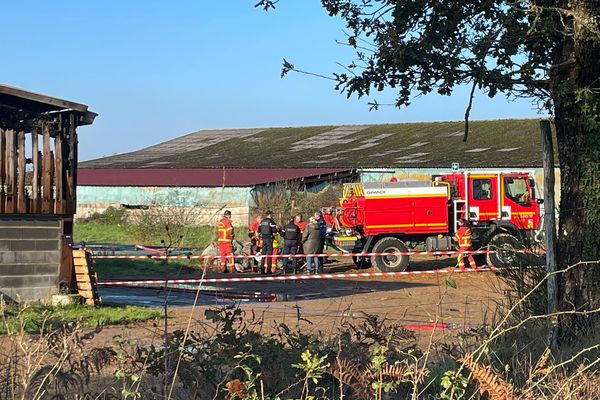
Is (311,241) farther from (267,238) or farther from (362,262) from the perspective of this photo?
(362,262)

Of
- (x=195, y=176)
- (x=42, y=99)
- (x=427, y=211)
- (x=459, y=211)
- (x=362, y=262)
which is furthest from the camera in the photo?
(x=195, y=176)

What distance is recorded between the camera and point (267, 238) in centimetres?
2431

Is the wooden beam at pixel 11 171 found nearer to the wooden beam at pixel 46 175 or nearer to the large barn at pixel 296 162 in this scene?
the wooden beam at pixel 46 175

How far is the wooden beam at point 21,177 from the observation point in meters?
14.5

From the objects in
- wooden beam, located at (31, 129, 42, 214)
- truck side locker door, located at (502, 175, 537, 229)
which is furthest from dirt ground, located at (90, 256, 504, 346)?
truck side locker door, located at (502, 175, 537, 229)

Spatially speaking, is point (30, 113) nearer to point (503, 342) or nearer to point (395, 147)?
point (503, 342)

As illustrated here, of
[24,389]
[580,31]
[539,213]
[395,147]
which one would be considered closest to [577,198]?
[580,31]

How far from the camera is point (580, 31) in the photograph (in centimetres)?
798

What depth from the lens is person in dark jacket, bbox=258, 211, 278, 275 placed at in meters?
24.1

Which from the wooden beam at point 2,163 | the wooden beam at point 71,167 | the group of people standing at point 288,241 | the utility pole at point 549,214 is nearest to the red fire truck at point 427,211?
the group of people standing at point 288,241

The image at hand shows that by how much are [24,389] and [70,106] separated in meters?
10.9

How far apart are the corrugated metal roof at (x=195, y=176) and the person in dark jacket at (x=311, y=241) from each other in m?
21.1

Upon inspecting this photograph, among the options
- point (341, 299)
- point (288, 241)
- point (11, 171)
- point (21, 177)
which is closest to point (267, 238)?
point (288, 241)

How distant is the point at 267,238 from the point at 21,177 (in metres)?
10.5
